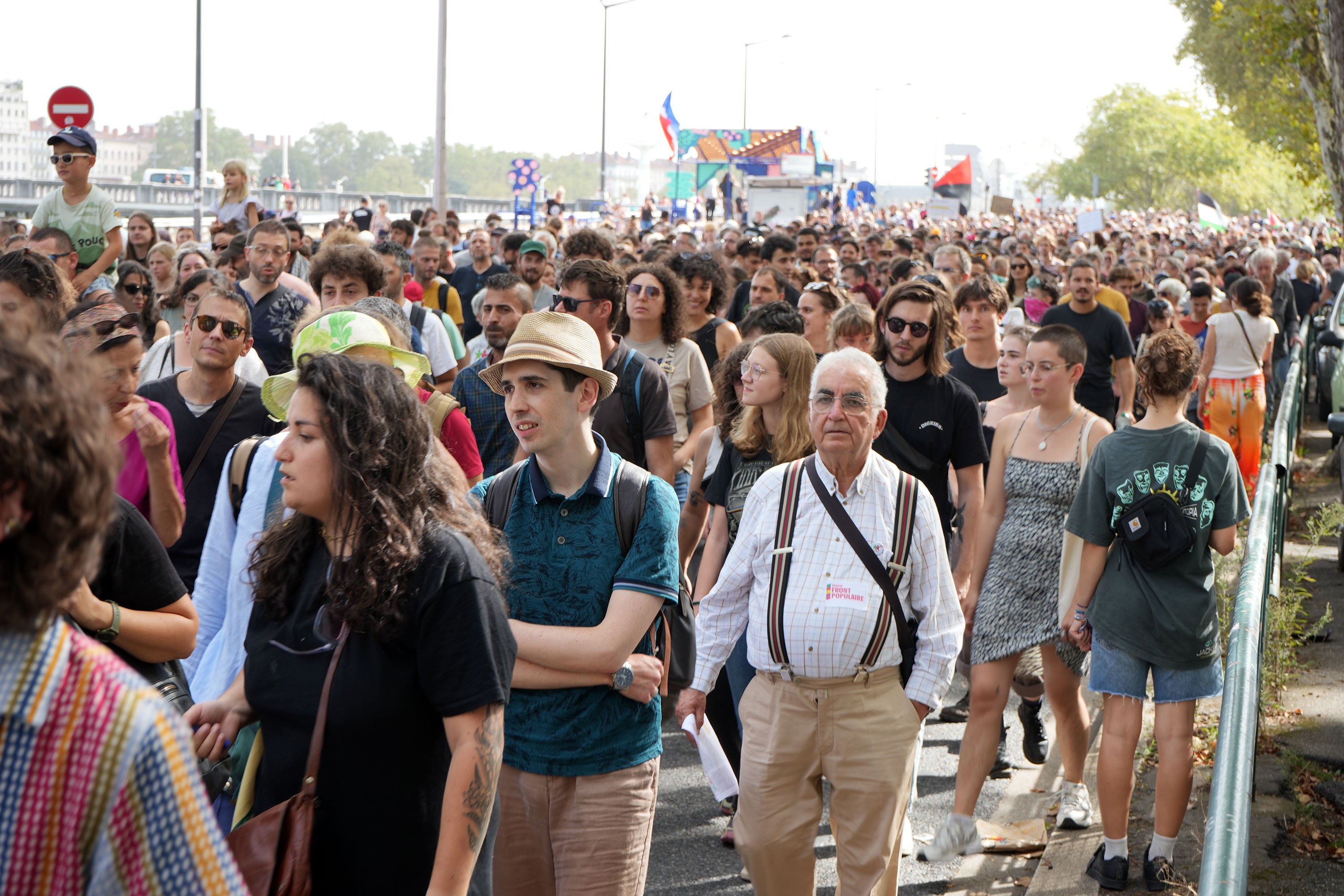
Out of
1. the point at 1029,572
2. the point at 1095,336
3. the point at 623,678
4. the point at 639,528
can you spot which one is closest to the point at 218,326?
the point at 639,528

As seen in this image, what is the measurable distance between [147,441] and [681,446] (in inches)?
122

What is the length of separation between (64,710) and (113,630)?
158 cm

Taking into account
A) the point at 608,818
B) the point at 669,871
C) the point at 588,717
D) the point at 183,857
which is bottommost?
the point at 669,871

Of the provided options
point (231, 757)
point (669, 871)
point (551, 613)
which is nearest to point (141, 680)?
point (231, 757)

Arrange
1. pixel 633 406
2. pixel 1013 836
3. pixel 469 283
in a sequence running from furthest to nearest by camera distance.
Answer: pixel 469 283 → pixel 633 406 → pixel 1013 836

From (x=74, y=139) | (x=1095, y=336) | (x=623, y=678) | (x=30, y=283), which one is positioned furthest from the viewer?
(x=1095, y=336)

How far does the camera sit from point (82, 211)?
30.3 ft

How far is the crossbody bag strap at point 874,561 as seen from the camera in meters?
3.78

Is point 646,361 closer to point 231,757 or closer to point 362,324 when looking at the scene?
point 362,324

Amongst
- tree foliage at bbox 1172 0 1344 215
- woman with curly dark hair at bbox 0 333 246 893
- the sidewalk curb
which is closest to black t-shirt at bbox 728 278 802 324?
tree foliage at bbox 1172 0 1344 215

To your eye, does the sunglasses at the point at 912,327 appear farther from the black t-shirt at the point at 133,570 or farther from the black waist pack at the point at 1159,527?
the black t-shirt at the point at 133,570

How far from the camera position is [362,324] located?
4.07 metres

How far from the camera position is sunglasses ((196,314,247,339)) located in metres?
4.83

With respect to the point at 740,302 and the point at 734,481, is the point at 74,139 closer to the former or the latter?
the point at 740,302
